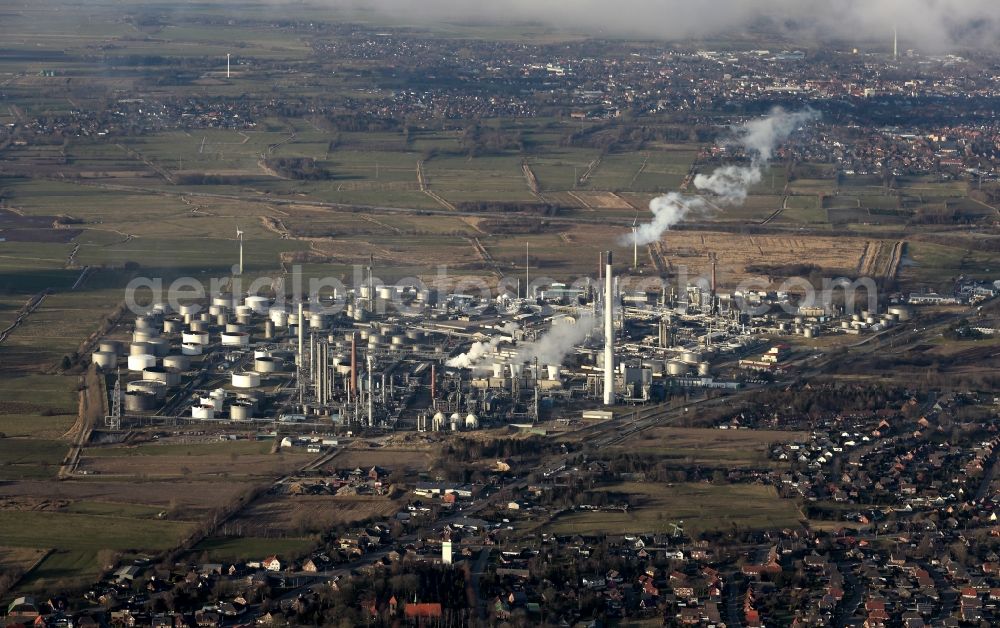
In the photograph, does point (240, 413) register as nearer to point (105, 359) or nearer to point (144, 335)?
point (105, 359)

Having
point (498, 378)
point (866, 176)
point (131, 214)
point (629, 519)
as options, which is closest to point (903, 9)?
point (866, 176)

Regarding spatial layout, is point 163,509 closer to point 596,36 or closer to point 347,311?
point 347,311

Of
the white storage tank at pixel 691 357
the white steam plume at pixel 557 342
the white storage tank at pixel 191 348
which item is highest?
the white steam plume at pixel 557 342

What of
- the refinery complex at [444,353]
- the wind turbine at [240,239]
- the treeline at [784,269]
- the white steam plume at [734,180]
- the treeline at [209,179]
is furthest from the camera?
the treeline at [209,179]

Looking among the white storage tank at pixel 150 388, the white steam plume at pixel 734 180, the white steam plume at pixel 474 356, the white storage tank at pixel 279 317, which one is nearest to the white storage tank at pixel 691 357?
the white steam plume at pixel 474 356

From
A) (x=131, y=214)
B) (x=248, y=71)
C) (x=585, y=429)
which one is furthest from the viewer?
(x=248, y=71)

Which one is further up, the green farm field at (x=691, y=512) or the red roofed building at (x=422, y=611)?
the red roofed building at (x=422, y=611)

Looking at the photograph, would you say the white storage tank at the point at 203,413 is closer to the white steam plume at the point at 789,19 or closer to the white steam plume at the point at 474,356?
the white steam plume at the point at 474,356
